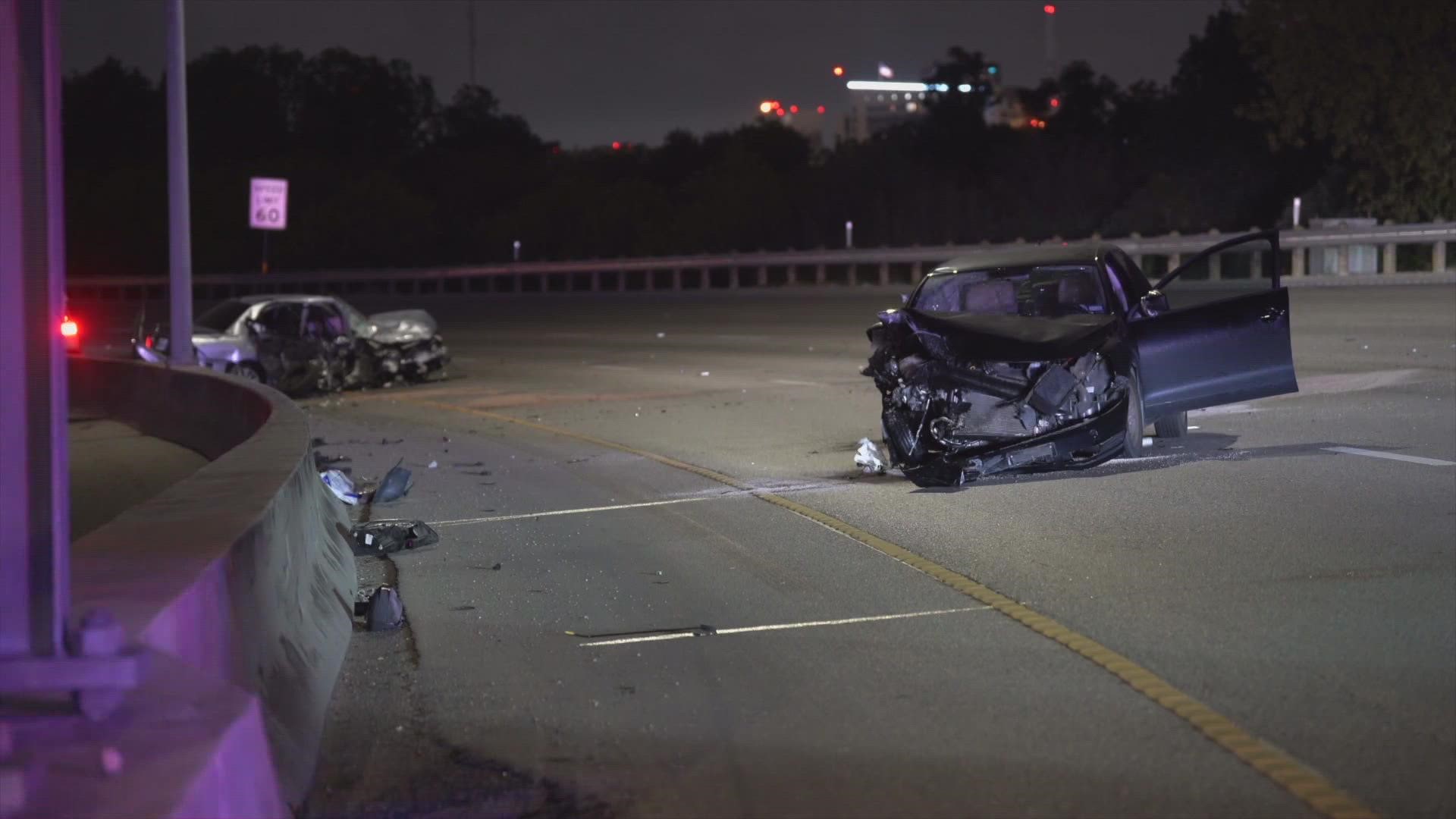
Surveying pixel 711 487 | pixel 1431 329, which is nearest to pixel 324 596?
pixel 711 487

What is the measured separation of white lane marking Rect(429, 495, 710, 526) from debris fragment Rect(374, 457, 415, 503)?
1.23 m

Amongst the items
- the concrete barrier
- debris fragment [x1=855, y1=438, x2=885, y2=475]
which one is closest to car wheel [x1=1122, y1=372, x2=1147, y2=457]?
debris fragment [x1=855, y1=438, x2=885, y2=475]

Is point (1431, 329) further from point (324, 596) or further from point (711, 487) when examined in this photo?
point (324, 596)

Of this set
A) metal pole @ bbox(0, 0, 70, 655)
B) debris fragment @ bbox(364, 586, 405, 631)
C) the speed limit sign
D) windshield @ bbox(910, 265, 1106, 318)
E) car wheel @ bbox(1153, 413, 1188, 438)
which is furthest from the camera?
the speed limit sign

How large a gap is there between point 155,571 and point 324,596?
1890 mm

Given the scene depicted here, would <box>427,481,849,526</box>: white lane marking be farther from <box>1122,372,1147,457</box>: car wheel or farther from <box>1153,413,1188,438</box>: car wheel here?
<box>1153,413,1188,438</box>: car wheel

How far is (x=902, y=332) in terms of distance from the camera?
39.4ft

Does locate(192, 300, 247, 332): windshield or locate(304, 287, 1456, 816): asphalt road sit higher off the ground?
locate(192, 300, 247, 332): windshield

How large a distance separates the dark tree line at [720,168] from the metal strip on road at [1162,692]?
112 ft

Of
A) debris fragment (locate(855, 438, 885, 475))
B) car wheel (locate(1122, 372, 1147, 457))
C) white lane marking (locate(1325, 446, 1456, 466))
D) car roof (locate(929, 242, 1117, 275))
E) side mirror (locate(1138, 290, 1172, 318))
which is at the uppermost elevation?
car roof (locate(929, 242, 1117, 275))

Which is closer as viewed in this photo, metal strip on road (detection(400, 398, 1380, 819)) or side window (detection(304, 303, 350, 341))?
metal strip on road (detection(400, 398, 1380, 819))

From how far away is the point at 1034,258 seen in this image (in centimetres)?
1295

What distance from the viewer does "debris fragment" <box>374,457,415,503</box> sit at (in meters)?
12.6

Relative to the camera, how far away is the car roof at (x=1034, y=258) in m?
12.8
